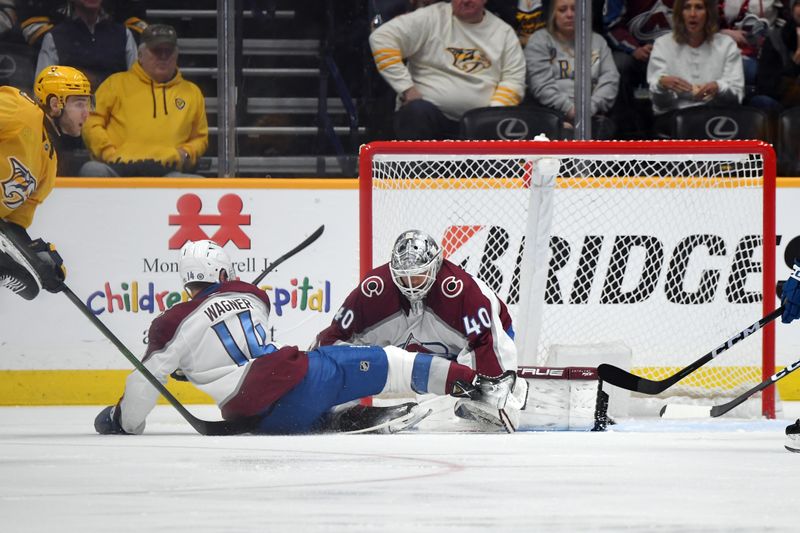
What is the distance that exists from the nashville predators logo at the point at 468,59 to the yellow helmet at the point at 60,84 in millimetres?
1702

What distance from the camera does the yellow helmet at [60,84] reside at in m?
6.15

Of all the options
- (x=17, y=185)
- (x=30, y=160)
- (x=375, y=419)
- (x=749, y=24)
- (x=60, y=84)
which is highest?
(x=749, y=24)

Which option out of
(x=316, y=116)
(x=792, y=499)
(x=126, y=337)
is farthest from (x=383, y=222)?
(x=792, y=499)

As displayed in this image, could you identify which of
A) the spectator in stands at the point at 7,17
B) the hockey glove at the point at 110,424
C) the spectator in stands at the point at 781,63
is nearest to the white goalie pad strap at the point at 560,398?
the hockey glove at the point at 110,424

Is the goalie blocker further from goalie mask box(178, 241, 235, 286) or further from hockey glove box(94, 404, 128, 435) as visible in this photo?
hockey glove box(94, 404, 128, 435)

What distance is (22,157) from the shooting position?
5.93 meters

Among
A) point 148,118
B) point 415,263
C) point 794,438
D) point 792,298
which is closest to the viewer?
point 794,438

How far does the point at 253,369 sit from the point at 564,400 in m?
1.21

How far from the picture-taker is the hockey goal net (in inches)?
227

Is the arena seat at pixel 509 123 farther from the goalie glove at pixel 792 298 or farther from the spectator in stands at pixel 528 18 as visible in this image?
the goalie glove at pixel 792 298

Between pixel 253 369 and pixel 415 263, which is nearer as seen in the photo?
pixel 253 369

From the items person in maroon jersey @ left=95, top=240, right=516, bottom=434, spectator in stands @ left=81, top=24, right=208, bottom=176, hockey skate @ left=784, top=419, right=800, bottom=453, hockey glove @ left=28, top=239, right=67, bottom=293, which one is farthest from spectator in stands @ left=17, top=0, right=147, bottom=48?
hockey skate @ left=784, top=419, right=800, bottom=453

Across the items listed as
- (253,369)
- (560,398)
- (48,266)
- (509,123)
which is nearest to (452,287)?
(560,398)

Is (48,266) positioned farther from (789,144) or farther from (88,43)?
(789,144)
